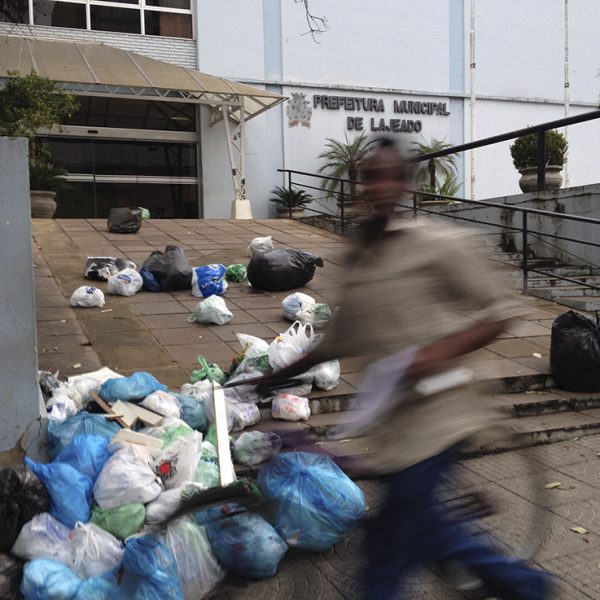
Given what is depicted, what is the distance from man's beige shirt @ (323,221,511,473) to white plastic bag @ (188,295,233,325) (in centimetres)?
464

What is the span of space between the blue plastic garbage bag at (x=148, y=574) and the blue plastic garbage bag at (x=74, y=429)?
1233 mm

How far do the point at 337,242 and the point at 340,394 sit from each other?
6.80 meters

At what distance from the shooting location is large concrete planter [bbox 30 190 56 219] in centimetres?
1224

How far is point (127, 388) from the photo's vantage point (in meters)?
4.26

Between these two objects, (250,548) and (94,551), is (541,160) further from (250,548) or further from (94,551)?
(94,551)

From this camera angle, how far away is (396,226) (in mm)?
2012

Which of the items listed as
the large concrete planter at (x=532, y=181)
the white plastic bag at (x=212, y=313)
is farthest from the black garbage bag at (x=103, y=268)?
the large concrete planter at (x=532, y=181)

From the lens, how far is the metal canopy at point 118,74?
13.5 metres

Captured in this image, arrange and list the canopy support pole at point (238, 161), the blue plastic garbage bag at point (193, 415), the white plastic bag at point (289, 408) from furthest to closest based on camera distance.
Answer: the canopy support pole at point (238, 161), the white plastic bag at point (289, 408), the blue plastic garbage bag at point (193, 415)

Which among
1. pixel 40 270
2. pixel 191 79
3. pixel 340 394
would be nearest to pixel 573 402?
pixel 340 394

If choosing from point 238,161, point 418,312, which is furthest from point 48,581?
point 238,161

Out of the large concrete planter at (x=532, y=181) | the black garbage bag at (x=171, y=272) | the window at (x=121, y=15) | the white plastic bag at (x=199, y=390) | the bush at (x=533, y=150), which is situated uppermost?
the window at (x=121, y=15)

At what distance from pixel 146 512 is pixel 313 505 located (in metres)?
0.84

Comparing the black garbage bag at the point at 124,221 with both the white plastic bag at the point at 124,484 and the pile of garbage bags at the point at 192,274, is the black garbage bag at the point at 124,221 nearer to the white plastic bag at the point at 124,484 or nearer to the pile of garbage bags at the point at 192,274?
the pile of garbage bags at the point at 192,274
